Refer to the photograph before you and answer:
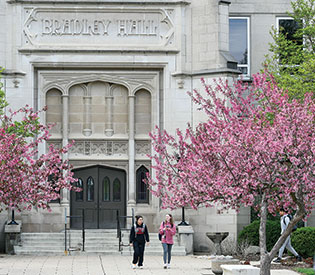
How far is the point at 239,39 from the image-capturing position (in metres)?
35.9

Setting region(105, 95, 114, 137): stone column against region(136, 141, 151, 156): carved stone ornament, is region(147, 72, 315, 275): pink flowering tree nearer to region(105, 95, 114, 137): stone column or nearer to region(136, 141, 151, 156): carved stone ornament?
region(136, 141, 151, 156): carved stone ornament

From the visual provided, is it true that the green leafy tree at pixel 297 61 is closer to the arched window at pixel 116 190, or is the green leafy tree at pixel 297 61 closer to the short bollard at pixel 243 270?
the arched window at pixel 116 190

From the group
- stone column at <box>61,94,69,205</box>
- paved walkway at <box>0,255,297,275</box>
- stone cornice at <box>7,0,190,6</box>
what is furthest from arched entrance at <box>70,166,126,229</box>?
stone cornice at <box>7,0,190,6</box>

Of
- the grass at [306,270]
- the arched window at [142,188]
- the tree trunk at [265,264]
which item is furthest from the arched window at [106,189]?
the tree trunk at [265,264]

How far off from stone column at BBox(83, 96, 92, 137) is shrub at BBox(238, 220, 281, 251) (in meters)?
7.57

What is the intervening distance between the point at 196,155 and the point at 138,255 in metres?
5.67

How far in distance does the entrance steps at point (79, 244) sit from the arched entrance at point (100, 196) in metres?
1.07

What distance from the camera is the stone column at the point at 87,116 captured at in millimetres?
33062

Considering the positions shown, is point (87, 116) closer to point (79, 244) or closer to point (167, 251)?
point (79, 244)

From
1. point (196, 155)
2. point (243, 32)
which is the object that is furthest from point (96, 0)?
point (196, 155)

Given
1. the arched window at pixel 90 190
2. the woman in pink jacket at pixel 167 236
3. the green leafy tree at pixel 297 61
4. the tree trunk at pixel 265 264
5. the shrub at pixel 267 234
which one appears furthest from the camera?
the arched window at pixel 90 190

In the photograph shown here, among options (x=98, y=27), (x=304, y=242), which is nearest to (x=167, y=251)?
(x=304, y=242)

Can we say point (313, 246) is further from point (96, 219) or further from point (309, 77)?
point (96, 219)

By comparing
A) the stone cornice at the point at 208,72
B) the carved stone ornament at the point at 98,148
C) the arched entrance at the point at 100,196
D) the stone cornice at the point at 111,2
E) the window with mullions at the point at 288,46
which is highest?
the stone cornice at the point at 111,2
